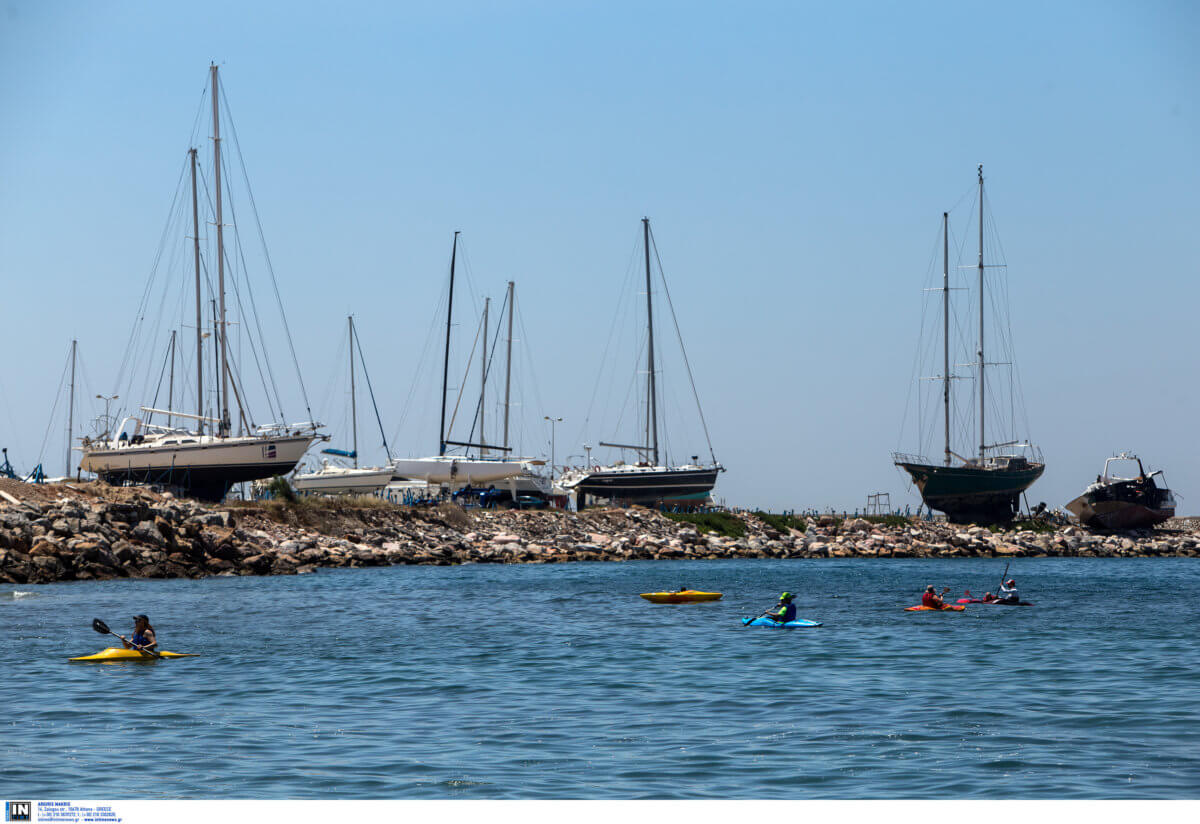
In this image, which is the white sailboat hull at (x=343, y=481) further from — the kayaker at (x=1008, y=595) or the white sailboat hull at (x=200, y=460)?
the kayaker at (x=1008, y=595)

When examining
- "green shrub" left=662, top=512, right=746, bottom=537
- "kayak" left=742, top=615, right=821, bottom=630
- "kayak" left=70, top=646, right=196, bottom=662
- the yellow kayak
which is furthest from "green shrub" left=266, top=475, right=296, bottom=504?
"kayak" left=70, top=646, right=196, bottom=662

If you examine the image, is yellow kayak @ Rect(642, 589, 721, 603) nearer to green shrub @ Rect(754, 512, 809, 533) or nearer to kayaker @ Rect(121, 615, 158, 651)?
kayaker @ Rect(121, 615, 158, 651)

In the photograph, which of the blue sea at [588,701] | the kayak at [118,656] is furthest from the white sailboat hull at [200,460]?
the kayak at [118,656]

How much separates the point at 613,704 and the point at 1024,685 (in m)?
8.42

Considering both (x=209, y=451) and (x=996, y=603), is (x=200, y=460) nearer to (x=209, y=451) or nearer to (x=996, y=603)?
(x=209, y=451)

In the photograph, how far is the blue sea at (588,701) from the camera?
15.0m

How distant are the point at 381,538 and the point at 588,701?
44.9m

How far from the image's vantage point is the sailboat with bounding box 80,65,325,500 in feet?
216

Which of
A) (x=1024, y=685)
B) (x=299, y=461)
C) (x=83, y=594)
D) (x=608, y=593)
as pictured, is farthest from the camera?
(x=299, y=461)
